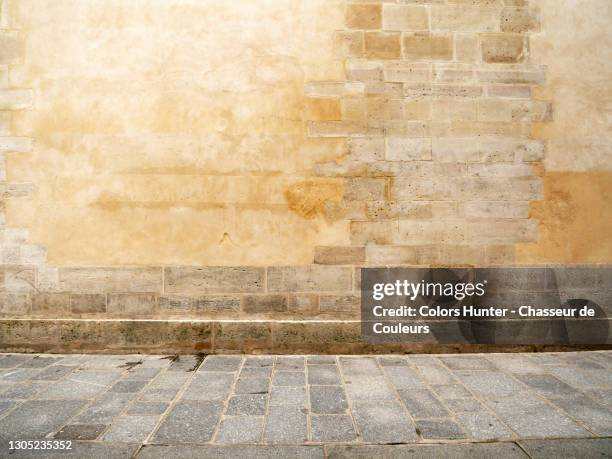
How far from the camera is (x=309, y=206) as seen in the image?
406cm

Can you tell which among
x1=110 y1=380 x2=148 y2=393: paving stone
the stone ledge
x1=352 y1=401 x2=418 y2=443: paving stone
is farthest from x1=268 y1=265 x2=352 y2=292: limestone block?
x1=110 y1=380 x2=148 y2=393: paving stone

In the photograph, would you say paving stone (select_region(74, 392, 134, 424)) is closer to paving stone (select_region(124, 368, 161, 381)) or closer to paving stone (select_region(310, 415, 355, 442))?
paving stone (select_region(124, 368, 161, 381))

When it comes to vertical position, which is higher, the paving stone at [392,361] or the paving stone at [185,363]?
the paving stone at [185,363]

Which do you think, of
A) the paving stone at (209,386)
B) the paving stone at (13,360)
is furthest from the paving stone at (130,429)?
the paving stone at (13,360)

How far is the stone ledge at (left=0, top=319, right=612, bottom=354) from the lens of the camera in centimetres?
A: 391

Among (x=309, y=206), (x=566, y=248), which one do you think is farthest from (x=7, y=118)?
(x=566, y=248)

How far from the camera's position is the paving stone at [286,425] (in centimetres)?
238

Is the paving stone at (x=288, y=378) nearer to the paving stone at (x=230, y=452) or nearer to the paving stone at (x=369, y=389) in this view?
the paving stone at (x=369, y=389)

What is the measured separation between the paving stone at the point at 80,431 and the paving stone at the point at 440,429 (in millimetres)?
2212

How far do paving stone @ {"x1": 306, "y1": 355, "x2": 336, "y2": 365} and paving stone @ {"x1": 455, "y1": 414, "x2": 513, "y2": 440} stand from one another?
4.51 ft

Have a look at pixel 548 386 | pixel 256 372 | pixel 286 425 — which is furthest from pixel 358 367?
pixel 548 386

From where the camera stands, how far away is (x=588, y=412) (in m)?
2.72

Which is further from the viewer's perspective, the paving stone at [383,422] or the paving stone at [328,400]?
the paving stone at [328,400]

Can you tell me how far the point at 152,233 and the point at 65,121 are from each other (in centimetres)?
160
